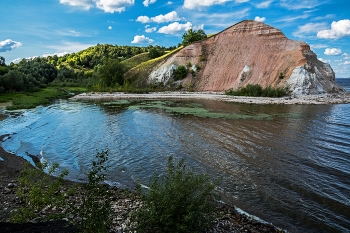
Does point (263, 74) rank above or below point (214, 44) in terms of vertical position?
below

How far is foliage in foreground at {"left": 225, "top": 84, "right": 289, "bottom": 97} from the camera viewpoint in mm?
48312

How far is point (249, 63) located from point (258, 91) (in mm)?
11970

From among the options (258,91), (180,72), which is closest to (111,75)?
(180,72)

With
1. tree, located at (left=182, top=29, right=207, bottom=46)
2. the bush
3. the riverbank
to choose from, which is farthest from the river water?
tree, located at (left=182, top=29, right=207, bottom=46)

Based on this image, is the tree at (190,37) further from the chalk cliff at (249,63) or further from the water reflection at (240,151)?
the water reflection at (240,151)

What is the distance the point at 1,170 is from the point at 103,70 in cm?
6266

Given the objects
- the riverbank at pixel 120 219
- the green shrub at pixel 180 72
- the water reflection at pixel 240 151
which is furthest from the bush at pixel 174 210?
the green shrub at pixel 180 72

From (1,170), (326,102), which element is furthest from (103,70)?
(1,170)

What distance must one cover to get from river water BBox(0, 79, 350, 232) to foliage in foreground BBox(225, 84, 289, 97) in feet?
63.2

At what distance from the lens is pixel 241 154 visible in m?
15.3

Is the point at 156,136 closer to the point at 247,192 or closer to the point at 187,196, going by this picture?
the point at 247,192

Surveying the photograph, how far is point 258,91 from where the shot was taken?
166 feet

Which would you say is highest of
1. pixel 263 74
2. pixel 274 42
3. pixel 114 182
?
pixel 274 42

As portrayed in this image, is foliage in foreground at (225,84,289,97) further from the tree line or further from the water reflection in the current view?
the tree line
